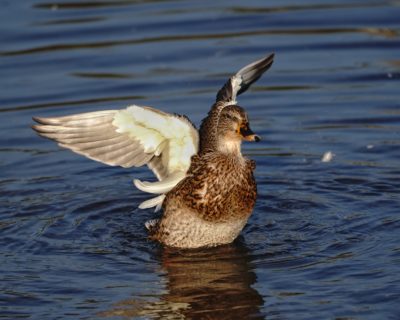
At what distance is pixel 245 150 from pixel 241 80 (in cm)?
203

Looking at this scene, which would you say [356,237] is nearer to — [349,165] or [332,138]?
[349,165]

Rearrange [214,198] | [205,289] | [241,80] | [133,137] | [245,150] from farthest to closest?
1. [245,150]
2. [241,80]
3. [214,198]
4. [133,137]
5. [205,289]

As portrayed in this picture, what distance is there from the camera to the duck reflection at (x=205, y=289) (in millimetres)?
7094

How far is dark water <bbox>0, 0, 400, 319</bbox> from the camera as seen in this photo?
7.37 meters

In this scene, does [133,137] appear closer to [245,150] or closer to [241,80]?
[241,80]

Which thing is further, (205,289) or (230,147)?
(230,147)

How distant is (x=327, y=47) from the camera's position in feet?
43.0

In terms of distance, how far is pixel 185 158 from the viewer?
27.2ft

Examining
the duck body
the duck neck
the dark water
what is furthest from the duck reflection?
the duck neck

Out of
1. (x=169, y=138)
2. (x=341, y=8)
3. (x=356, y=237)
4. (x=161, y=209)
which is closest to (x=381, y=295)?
(x=356, y=237)

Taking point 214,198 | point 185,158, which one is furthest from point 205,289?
point 185,158

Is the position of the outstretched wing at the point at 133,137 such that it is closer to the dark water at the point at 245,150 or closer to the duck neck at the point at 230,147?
the duck neck at the point at 230,147

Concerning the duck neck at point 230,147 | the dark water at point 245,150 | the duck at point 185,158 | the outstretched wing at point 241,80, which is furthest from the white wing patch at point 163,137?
the outstretched wing at point 241,80

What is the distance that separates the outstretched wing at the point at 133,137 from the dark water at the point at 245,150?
715mm
